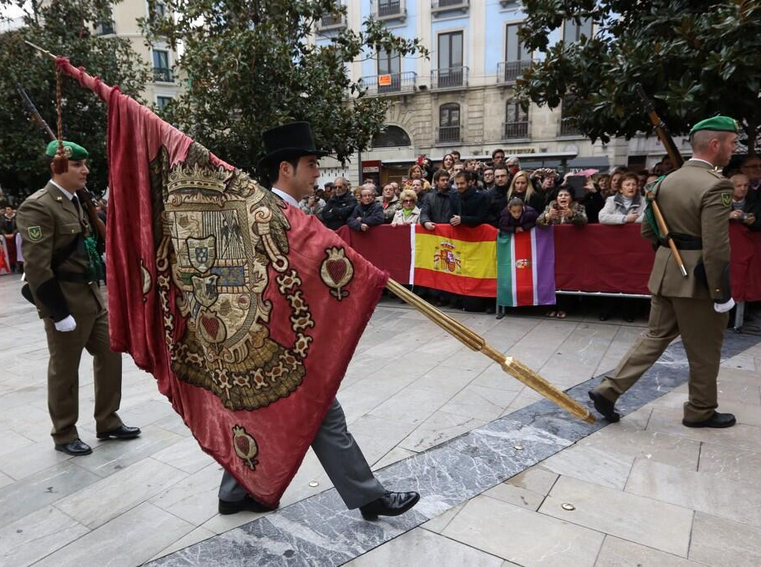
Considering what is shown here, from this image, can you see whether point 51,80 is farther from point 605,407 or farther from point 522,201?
point 605,407

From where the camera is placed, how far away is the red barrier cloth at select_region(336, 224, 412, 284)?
26.4ft

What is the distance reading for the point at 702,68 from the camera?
5.30 meters

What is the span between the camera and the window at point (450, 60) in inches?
1021

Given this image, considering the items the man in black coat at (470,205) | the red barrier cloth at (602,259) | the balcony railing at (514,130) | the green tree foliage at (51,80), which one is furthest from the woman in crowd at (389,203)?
the balcony railing at (514,130)

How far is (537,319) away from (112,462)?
5165 mm

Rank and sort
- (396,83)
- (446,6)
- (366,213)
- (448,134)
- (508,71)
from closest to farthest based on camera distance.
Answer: (366,213) < (508,71) < (446,6) < (448,134) < (396,83)

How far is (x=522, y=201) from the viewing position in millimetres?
6711

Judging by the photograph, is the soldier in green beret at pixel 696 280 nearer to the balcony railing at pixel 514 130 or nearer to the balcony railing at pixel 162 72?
the balcony railing at pixel 162 72

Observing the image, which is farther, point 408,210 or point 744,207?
point 408,210

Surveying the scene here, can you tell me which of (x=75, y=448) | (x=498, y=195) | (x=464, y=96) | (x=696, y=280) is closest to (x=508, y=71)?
(x=464, y=96)

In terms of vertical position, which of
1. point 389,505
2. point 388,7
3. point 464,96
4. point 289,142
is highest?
point 388,7

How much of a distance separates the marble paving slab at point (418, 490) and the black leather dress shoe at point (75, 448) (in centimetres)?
144

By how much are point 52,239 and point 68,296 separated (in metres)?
0.39

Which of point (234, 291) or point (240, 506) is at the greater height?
point (234, 291)
